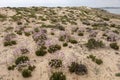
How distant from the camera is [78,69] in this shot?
58.9 feet

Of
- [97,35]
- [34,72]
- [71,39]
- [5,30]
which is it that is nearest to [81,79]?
[34,72]

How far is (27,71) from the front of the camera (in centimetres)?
1792

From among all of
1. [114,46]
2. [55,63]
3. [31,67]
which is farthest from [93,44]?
[31,67]

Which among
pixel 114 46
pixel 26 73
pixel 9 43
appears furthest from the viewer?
pixel 9 43

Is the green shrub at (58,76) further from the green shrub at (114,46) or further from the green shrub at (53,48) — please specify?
the green shrub at (114,46)

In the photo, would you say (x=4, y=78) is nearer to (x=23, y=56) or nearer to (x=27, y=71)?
(x=27, y=71)

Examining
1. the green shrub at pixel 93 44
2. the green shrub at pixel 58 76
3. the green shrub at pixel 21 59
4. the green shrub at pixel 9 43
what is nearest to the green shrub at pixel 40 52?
the green shrub at pixel 21 59

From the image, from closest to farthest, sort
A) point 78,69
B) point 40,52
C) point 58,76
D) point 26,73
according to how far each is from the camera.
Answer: point 58,76 < point 26,73 < point 78,69 < point 40,52

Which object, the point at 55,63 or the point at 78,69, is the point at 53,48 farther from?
the point at 78,69

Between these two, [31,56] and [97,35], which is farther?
[97,35]

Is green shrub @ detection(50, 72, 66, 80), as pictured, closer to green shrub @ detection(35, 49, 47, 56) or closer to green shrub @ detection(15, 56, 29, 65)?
green shrub @ detection(15, 56, 29, 65)

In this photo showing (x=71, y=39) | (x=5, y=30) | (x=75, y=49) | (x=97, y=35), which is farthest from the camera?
(x=5, y=30)

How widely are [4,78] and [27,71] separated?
1.89m

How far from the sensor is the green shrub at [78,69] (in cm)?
1786
